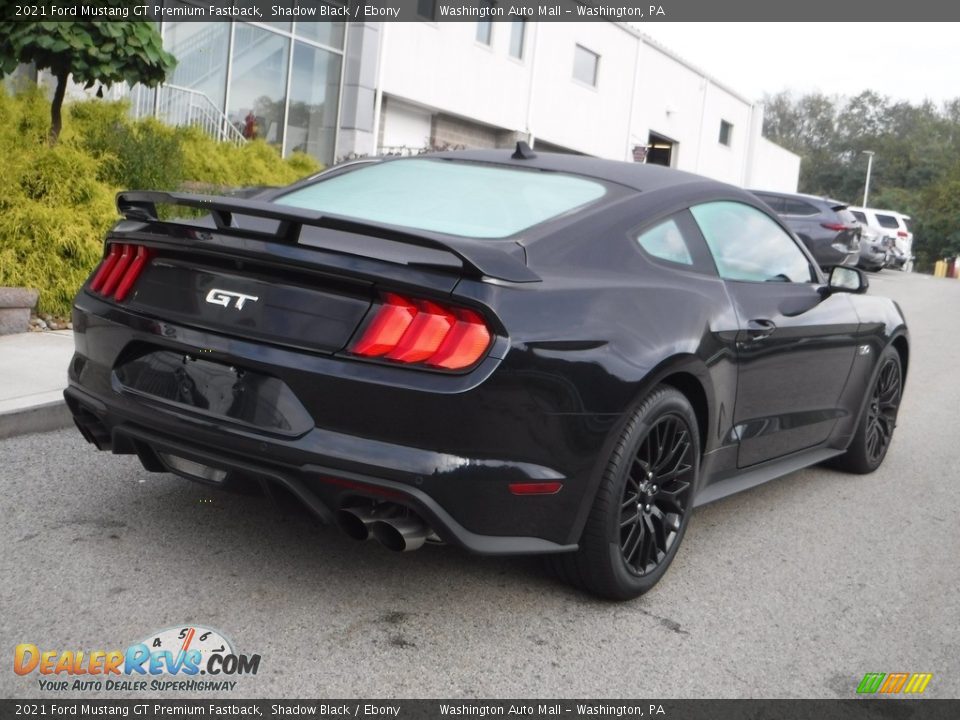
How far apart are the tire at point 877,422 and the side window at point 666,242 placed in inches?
83.3

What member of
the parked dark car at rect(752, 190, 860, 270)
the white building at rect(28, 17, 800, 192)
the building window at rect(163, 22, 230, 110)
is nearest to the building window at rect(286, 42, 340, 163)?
the white building at rect(28, 17, 800, 192)

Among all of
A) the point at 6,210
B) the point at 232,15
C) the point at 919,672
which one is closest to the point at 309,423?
the point at 919,672

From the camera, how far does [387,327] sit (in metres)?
3.05

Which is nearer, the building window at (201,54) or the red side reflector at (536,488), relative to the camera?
the red side reflector at (536,488)

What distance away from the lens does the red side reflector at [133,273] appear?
3553 millimetres

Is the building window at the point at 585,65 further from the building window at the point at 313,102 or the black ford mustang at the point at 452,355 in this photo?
the black ford mustang at the point at 452,355

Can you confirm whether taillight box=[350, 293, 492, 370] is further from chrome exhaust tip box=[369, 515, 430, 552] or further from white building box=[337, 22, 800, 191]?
white building box=[337, 22, 800, 191]

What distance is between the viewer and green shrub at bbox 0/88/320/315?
7.42 metres

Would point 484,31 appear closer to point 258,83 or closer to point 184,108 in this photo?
point 258,83

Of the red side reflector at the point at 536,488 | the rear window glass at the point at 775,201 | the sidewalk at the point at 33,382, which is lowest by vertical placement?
the sidewalk at the point at 33,382

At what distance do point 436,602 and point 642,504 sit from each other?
774 millimetres

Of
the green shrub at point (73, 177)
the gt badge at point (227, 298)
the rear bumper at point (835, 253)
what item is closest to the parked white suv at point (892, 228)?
the rear bumper at point (835, 253)

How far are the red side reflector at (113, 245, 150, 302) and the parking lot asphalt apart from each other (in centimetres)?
88

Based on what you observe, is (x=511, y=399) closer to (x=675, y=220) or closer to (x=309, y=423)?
(x=309, y=423)
